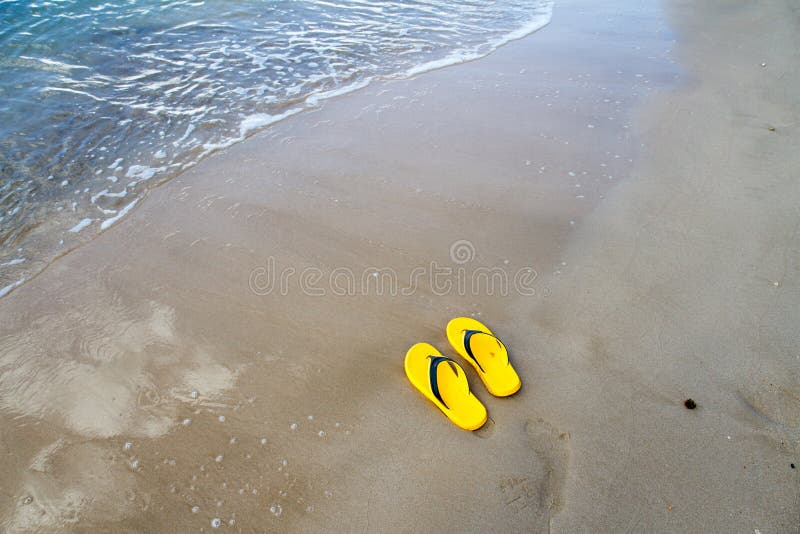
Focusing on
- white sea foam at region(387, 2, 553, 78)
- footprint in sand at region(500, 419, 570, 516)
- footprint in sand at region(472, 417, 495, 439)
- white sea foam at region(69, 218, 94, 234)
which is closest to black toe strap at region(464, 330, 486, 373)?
footprint in sand at region(472, 417, 495, 439)

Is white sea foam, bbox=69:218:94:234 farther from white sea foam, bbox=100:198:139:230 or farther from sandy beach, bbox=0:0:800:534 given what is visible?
sandy beach, bbox=0:0:800:534

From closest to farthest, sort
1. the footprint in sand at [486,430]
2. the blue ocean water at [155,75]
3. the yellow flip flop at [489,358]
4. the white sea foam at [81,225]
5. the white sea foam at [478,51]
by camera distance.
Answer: the footprint in sand at [486,430], the yellow flip flop at [489,358], the white sea foam at [81,225], the blue ocean water at [155,75], the white sea foam at [478,51]

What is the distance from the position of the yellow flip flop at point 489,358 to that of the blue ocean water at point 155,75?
303cm

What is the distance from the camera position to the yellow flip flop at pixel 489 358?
7.41 ft

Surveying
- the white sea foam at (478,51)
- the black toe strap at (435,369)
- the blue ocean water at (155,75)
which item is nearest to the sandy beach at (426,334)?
the black toe strap at (435,369)

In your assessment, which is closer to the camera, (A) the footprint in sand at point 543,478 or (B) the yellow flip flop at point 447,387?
(A) the footprint in sand at point 543,478

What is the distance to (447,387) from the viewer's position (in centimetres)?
227

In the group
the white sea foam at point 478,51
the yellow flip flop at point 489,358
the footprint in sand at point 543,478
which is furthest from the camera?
the white sea foam at point 478,51

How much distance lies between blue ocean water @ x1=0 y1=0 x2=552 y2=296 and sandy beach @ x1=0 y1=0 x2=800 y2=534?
20.1 inches

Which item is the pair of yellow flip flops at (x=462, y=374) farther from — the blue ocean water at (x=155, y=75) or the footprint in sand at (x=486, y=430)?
the blue ocean water at (x=155, y=75)

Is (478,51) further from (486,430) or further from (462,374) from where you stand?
(486,430)

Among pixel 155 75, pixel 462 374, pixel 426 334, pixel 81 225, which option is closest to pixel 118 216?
pixel 81 225

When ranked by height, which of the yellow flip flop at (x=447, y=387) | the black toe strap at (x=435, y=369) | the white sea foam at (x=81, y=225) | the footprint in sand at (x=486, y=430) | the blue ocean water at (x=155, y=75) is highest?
the blue ocean water at (x=155, y=75)

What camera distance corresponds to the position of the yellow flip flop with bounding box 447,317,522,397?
88.9 inches
